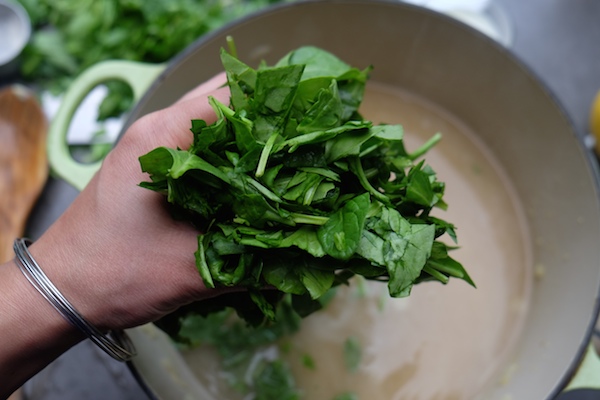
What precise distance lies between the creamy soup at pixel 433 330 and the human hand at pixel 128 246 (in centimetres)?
42

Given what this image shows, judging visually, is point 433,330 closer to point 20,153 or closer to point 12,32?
point 20,153

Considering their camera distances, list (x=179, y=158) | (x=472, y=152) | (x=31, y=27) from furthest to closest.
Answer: (x=31, y=27)
(x=472, y=152)
(x=179, y=158)

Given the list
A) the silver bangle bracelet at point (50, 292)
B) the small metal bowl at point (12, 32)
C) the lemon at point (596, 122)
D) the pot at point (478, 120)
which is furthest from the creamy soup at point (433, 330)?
the small metal bowl at point (12, 32)

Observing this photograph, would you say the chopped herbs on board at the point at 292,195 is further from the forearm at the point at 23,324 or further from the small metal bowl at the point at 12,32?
the small metal bowl at the point at 12,32

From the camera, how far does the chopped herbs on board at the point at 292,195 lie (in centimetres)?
57

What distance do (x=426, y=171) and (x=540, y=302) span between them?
57cm

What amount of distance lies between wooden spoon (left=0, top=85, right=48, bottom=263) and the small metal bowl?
0.09 metres

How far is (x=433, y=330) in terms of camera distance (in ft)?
3.47

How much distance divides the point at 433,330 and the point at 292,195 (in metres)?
0.60

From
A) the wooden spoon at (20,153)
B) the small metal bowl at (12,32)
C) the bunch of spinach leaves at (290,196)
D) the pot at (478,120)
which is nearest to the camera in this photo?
the bunch of spinach leaves at (290,196)

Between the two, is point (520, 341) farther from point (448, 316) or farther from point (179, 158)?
point (179, 158)

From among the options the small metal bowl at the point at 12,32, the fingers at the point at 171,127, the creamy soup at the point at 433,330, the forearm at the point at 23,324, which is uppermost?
the small metal bowl at the point at 12,32

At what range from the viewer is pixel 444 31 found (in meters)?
1.07

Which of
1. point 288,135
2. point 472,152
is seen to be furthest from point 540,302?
point 288,135
